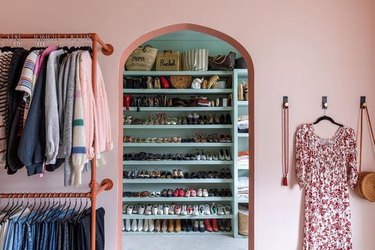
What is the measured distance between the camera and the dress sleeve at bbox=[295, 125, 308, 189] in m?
1.71

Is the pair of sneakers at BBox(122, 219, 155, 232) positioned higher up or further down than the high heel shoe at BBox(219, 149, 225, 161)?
further down

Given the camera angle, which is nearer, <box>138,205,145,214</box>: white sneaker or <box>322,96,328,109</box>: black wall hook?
<box>322,96,328,109</box>: black wall hook

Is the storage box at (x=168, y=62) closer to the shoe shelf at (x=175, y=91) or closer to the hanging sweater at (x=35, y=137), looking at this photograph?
the shoe shelf at (x=175, y=91)

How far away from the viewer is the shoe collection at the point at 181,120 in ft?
10.9

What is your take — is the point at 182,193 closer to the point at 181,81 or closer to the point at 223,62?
the point at 181,81

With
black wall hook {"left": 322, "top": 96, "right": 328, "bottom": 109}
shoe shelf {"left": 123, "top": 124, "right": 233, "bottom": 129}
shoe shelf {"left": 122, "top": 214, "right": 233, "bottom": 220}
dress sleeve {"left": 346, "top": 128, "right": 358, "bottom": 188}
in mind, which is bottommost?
shoe shelf {"left": 122, "top": 214, "right": 233, "bottom": 220}

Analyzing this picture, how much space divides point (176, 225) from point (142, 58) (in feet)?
6.88

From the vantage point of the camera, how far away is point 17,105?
1.29m

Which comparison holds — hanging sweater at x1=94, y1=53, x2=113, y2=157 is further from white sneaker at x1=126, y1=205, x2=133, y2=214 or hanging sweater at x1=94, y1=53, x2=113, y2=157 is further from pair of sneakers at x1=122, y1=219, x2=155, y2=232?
pair of sneakers at x1=122, y1=219, x2=155, y2=232

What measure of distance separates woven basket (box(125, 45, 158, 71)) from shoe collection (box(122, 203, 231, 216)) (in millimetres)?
1702

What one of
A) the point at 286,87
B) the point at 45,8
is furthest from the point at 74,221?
the point at 286,87

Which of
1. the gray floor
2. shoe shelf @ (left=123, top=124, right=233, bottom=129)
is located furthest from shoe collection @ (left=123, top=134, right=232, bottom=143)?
the gray floor

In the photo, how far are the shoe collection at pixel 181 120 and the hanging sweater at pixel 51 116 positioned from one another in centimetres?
201

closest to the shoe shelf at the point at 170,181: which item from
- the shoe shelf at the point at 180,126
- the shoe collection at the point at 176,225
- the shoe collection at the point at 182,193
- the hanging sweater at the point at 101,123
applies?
→ the shoe collection at the point at 182,193
